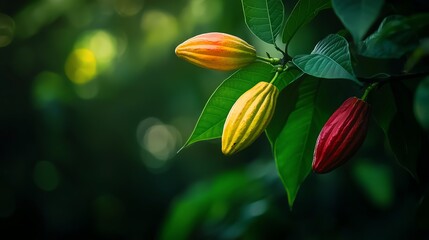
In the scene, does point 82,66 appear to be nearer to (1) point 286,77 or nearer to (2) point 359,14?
(1) point 286,77

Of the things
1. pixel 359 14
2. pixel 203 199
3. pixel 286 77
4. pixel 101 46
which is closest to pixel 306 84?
pixel 286 77

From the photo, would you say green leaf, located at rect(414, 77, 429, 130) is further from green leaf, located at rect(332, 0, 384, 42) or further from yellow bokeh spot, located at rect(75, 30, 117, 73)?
yellow bokeh spot, located at rect(75, 30, 117, 73)

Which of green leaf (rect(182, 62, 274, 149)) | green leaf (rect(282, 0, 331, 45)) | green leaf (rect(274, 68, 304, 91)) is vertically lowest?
green leaf (rect(274, 68, 304, 91))

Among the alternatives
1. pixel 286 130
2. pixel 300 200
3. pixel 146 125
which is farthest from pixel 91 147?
pixel 286 130

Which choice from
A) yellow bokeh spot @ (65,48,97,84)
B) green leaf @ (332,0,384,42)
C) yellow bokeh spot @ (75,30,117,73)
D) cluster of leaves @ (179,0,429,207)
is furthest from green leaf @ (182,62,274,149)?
yellow bokeh spot @ (65,48,97,84)

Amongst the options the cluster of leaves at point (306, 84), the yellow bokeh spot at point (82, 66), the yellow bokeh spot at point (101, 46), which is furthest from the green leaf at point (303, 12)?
the yellow bokeh spot at point (82, 66)

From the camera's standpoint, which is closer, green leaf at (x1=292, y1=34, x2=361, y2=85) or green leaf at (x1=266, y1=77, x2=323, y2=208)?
green leaf at (x1=292, y1=34, x2=361, y2=85)

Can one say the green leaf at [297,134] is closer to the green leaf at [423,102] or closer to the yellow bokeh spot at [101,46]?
the green leaf at [423,102]

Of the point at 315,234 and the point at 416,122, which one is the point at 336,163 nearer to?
the point at 416,122
